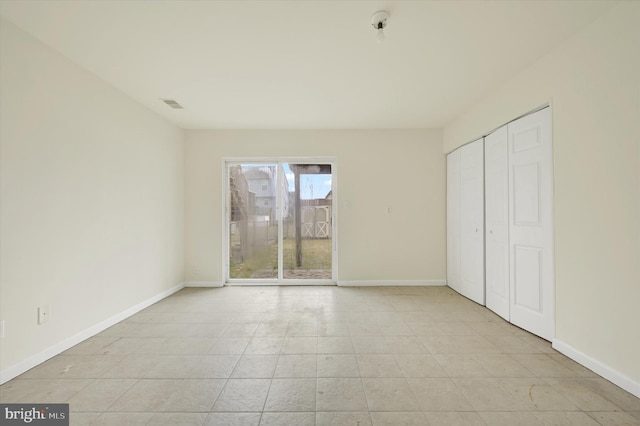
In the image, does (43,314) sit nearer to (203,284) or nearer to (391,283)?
(203,284)

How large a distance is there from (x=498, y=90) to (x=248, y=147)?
3561 millimetres

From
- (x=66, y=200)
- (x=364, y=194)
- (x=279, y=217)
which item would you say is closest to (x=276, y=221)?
(x=279, y=217)

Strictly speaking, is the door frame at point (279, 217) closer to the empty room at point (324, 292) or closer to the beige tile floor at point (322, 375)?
the empty room at point (324, 292)

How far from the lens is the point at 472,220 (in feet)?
12.0

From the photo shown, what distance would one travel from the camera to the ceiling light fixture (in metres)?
1.89

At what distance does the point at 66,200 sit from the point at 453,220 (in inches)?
187

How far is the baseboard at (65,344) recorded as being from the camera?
77.5 inches

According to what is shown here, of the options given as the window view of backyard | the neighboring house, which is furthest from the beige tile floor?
the neighboring house

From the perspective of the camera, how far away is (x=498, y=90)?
306cm

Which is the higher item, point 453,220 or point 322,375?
point 453,220

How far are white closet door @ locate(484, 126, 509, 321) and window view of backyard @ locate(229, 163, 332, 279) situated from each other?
91.0 inches

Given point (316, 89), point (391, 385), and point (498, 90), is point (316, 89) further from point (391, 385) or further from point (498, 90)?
point (391, 385)

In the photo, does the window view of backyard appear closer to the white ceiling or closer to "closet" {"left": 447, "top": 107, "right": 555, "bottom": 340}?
the white ceiling

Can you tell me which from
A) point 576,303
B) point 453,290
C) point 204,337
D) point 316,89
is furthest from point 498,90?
point 204,337
